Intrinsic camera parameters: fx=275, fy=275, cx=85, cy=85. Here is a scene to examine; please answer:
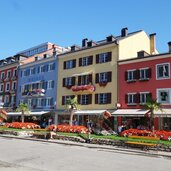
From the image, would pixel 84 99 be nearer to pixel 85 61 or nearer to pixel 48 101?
pixel 85 61

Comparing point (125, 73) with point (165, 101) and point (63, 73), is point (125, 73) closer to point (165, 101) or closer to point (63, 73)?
point (165, 101)

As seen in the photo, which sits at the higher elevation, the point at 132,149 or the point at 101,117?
the point at 101,117

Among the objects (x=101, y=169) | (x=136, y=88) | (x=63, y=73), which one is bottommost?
(x=101, y=169)

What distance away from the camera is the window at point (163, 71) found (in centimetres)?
3200

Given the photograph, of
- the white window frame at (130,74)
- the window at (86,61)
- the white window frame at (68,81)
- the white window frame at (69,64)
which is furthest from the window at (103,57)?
the white window frame at (68,81)

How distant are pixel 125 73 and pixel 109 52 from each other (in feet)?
13.8

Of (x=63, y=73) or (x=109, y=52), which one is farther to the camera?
(x=63, y=73)

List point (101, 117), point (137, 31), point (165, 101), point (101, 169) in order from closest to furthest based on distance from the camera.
Answer: point (101, 169)
point (165, 101)
point (101, 117)
point (137, 31)

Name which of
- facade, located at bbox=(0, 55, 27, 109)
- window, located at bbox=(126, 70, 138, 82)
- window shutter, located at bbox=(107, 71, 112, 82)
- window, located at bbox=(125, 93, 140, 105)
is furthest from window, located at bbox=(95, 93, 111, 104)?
facade, located at bbox=(0, 55, 27, 109)

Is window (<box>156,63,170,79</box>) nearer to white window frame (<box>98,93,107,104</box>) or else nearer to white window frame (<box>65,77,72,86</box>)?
white window frame (<box>98,93,107,104</box>)

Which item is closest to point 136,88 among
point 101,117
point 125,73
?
point 125,73

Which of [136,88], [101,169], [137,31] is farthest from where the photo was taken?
[137,31]

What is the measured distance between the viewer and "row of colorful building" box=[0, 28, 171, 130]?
107ft

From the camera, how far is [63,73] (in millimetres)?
43750
